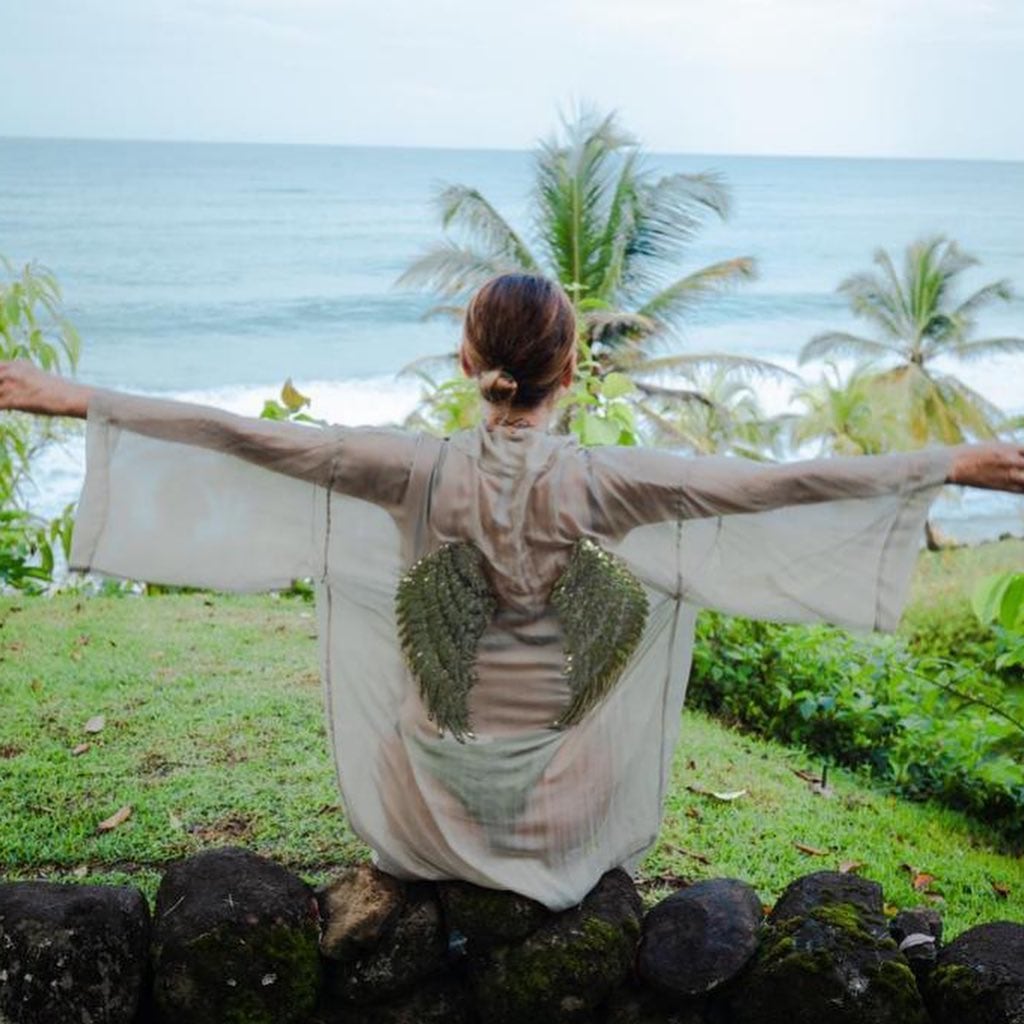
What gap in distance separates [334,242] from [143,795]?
46525mm

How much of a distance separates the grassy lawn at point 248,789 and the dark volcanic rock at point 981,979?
1.11m

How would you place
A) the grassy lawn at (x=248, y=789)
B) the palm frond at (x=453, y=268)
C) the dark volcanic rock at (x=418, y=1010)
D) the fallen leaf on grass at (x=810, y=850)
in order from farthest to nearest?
the palm frond at (x=453, y=268), the fallen leaf on grass at (x=810, y=850), the grassy lawn at (x=248, y=789), the dark volcanic rock at (x=418, y=1010)

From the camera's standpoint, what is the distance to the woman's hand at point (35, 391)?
2.21m

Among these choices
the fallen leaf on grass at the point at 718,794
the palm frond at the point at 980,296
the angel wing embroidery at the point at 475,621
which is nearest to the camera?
the angel wing embroidery at the point at 475,621

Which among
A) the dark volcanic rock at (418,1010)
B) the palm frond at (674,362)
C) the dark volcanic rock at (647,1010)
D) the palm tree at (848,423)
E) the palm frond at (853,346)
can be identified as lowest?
the palm tree at (848,423)

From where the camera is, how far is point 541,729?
2.41 m

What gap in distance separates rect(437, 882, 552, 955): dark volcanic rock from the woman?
4 cm

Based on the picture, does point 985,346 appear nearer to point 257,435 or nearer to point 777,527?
point 777,527

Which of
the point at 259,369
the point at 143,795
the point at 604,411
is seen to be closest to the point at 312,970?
the point at 143,795

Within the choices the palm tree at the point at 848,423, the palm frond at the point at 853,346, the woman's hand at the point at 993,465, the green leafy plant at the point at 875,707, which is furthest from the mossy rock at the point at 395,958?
the palm frond at the point at 853,346

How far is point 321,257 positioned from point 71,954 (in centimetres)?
4544

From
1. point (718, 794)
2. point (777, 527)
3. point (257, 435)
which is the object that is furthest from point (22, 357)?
point (777, 527)

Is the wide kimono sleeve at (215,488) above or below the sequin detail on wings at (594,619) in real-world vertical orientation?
above

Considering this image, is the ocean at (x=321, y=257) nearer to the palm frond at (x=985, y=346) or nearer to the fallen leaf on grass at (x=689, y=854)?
the palm frond at (x=985, y=346)
